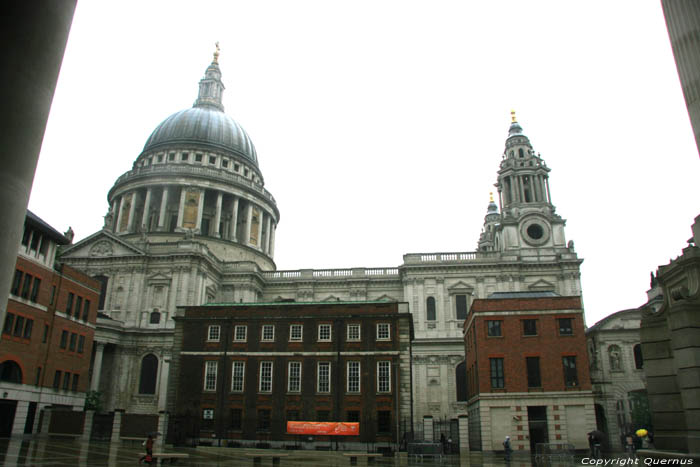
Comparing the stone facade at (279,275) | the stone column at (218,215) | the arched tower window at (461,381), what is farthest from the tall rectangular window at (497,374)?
the stone column at (218,215)

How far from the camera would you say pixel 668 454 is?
543 inches

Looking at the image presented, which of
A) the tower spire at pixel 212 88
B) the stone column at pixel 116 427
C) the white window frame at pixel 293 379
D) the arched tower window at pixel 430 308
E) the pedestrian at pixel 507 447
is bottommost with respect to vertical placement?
the pedestrian at pixel 507 447

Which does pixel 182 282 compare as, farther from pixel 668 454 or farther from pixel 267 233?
pixel 668 454

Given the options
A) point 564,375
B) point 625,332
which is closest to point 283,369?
point 564,375

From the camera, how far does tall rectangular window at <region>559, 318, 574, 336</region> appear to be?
1432 inches

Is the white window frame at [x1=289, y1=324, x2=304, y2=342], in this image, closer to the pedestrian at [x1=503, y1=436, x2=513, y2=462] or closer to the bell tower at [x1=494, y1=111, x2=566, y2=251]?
the pedestrian at [x1=503, y1=436, x2=513, y2=462]

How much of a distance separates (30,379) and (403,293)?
3903 centimetres

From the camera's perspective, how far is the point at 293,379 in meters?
40.3

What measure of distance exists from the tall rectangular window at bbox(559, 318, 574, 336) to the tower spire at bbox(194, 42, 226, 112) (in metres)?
80.0

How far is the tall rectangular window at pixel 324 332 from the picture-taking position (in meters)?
41.1

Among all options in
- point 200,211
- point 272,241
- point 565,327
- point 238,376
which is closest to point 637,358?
point 565,327

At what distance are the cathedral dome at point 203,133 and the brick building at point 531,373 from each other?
61.8 meters

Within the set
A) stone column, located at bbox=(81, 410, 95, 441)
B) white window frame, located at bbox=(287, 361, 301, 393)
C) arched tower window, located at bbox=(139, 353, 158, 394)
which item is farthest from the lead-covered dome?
stone column, located at bbox=(81, 410, 95, 441)

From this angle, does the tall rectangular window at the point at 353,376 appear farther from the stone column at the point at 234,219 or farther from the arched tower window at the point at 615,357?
the stone column at the point at 234,219
